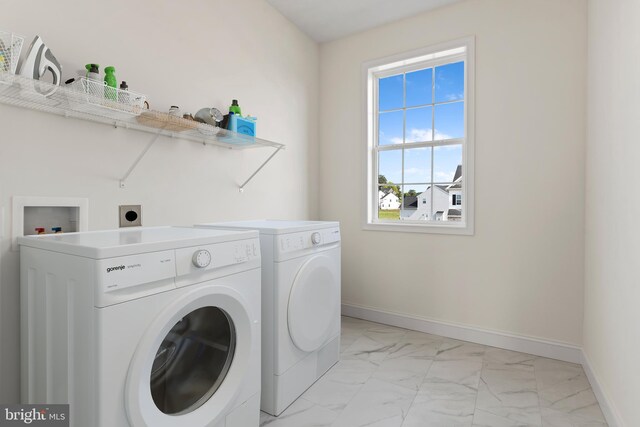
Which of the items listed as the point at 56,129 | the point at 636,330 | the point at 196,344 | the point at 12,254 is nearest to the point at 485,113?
the point at 636,330

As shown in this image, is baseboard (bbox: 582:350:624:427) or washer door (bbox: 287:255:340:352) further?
washer door (bbox: 287:255:340:352)

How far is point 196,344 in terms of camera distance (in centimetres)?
137

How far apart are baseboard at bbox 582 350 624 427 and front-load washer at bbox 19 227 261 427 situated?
1.62 meters

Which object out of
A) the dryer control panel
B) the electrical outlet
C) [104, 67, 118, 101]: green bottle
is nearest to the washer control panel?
the dryer control panel

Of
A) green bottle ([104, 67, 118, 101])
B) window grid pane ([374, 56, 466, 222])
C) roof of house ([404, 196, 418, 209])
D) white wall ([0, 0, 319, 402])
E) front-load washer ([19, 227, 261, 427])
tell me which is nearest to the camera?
front-load washer ([19, 227, 261, 427])

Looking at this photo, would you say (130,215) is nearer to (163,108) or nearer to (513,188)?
(163,108)

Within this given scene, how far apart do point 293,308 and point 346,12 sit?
234 centimetres

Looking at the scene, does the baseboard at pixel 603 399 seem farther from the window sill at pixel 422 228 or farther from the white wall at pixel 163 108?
the white wall at pixel 163 108

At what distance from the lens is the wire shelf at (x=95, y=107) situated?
1.21 metres

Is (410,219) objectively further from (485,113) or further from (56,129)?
(56,129)

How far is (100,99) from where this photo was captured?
4.55ft

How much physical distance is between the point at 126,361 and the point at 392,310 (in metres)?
2.32

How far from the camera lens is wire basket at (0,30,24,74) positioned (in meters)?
1.15

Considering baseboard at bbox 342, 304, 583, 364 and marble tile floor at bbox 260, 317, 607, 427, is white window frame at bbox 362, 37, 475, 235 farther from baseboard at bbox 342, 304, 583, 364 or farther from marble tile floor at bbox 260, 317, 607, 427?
marble tile floor at bbox 260, 317, 607, 427
